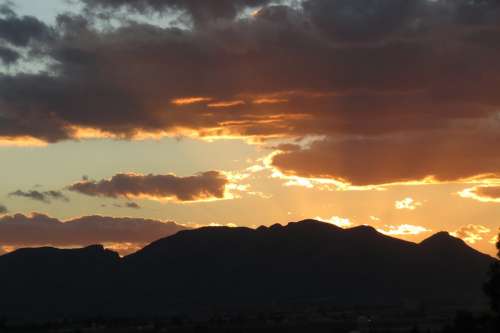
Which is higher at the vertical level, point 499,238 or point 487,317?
point 499,238

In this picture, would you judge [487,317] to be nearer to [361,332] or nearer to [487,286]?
[487,286]

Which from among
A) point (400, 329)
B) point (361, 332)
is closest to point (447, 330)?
point (361, 332)

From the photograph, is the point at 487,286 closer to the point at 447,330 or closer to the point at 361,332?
the point at 447,330

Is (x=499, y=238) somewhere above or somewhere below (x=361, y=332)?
above

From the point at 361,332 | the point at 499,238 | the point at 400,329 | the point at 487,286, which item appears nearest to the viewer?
the point at 487,286

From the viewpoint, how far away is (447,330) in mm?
151375

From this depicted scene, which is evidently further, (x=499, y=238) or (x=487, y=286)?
(x=499, y=238)

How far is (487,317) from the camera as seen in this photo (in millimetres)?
141750

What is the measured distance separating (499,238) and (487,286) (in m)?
13.2

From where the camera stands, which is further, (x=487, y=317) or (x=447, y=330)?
(x=447, y=330)

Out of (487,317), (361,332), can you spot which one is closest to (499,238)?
(487,317)

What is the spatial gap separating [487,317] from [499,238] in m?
12.1

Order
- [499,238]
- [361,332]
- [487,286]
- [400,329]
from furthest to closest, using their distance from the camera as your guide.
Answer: [400,329] → [361,332] → [499,238] → [487,286]

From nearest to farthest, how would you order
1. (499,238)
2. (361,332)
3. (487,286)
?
(487,286) < (499,238) < (361,332)
